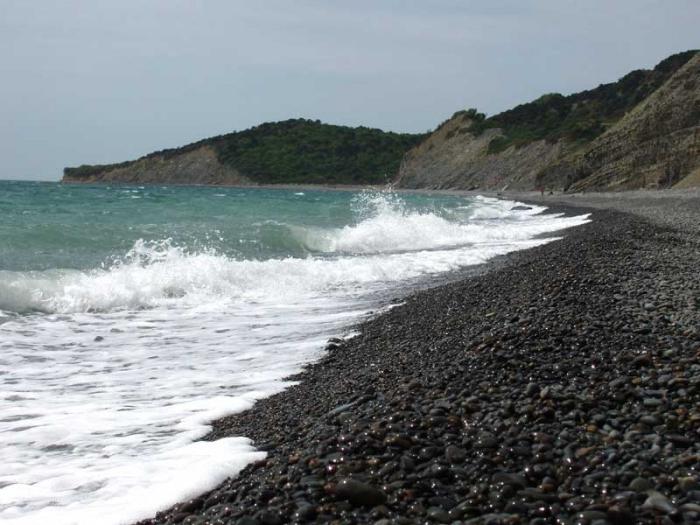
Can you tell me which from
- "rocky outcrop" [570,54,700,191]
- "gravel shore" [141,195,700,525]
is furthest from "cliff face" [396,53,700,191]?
"gravel shore" [141,195,700,525]

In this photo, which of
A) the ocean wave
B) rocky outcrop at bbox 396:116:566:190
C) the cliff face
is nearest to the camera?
the ocean wave

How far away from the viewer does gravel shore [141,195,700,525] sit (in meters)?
2.93

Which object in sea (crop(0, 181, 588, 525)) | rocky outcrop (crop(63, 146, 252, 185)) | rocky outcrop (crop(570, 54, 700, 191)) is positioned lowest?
sea (crop(0, 181, 588, 525))

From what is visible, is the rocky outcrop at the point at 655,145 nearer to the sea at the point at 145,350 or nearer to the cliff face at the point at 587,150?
the cliff face at the point at 587,150

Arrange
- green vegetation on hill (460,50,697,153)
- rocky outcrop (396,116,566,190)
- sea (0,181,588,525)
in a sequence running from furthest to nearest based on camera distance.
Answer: rocky outcrop (396,116,566,190) → green vegetation on hill (460,50,697,153) → sea (0,181,588,525)

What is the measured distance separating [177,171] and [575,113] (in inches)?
2954

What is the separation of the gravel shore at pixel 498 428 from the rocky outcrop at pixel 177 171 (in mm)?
115995

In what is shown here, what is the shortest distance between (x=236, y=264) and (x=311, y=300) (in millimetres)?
3175

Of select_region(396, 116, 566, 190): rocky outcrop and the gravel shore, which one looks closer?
the gravel shore

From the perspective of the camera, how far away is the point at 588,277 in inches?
306

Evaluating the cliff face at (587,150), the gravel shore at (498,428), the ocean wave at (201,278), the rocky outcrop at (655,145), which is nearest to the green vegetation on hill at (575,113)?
the cliff face at (587,150)

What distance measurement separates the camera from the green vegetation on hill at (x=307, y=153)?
118 metres

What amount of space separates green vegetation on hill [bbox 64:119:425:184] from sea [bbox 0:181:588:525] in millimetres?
99919

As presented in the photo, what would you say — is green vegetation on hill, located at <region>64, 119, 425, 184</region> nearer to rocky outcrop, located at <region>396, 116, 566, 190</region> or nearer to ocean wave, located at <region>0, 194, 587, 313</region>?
rocky outcrop, located at <region>396, 116, 566, 190</region>
